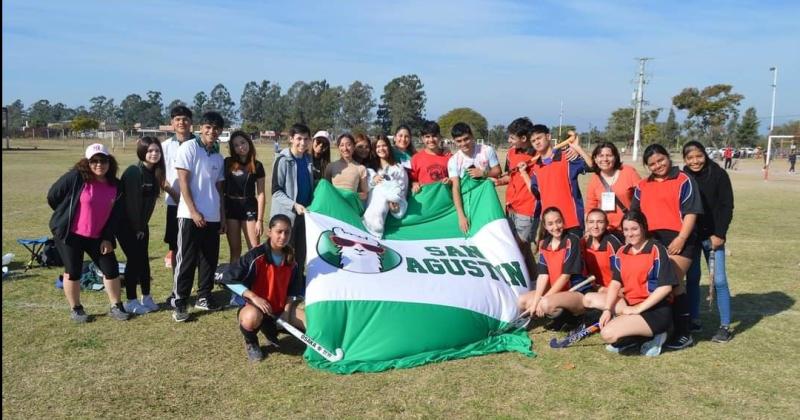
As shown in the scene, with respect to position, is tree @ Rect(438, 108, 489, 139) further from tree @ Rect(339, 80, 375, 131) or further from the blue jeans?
the blue jeans

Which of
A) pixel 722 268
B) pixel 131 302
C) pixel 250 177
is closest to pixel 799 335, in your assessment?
pixel 722 268

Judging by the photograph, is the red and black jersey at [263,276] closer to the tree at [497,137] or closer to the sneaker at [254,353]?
the sneaker at [254,353]

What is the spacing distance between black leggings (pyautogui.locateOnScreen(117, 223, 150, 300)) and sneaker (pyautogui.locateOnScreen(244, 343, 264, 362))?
1753 millimetres

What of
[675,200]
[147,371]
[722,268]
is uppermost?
[675,200]

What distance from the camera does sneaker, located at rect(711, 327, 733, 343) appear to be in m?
5.11

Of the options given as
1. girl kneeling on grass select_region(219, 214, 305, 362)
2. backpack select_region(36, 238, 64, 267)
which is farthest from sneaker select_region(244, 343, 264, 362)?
backpack select_region(36, 238, 64, 267)

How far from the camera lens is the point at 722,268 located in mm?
5227

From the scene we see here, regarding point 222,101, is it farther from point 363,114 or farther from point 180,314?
point 180,314

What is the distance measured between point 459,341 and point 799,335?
10.6 ft

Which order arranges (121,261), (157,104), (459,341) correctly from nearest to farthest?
(459,341), (121,261), (157,104)

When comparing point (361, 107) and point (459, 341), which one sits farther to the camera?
point (361, 107)

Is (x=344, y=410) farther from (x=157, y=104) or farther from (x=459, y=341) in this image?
(x=157, y=104)

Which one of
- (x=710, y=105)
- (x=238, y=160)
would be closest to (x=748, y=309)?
(x=238, y=160)

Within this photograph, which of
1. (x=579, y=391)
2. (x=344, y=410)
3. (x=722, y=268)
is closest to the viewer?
(x=344, y=410)
